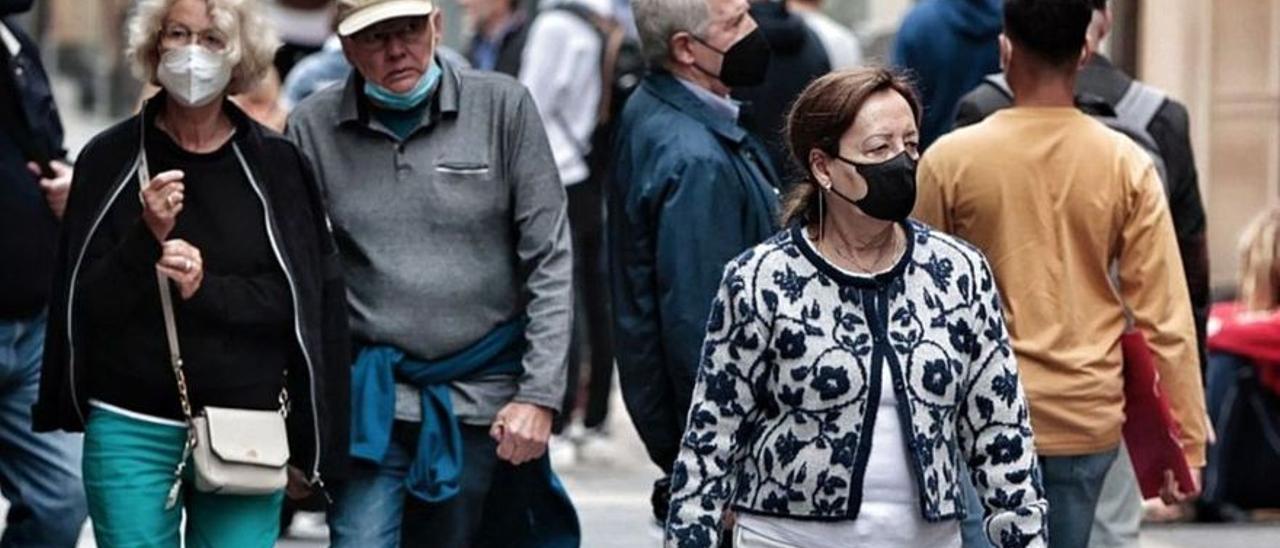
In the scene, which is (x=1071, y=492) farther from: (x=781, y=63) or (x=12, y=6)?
(x=781, y=63)

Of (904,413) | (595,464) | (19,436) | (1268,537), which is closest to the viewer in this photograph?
(904,413)

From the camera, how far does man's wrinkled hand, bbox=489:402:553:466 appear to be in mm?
7461

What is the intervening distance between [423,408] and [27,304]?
1.29m

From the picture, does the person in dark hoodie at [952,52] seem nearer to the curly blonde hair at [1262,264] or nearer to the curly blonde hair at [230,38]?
the curly blonde hair at [1262,264]

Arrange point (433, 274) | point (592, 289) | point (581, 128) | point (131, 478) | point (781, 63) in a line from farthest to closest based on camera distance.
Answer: point (581, 128) → point (592, 289) → point (781, 63) → point (433, 274) → point (131, 478)

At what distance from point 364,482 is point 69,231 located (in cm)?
87

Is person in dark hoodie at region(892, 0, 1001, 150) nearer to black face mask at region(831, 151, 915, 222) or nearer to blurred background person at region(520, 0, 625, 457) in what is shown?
blurred background person at region(520, 0, 625, 457)

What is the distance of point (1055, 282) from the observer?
7.25m

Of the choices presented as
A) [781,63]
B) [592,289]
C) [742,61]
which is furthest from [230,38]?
[592,289]

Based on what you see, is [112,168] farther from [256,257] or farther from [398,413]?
[398,413]

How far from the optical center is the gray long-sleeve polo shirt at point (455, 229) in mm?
7512

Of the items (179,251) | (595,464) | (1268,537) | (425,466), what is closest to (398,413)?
(425,466)

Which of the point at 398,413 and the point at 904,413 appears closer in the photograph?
the point at 904,413

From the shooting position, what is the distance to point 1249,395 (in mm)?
12172
